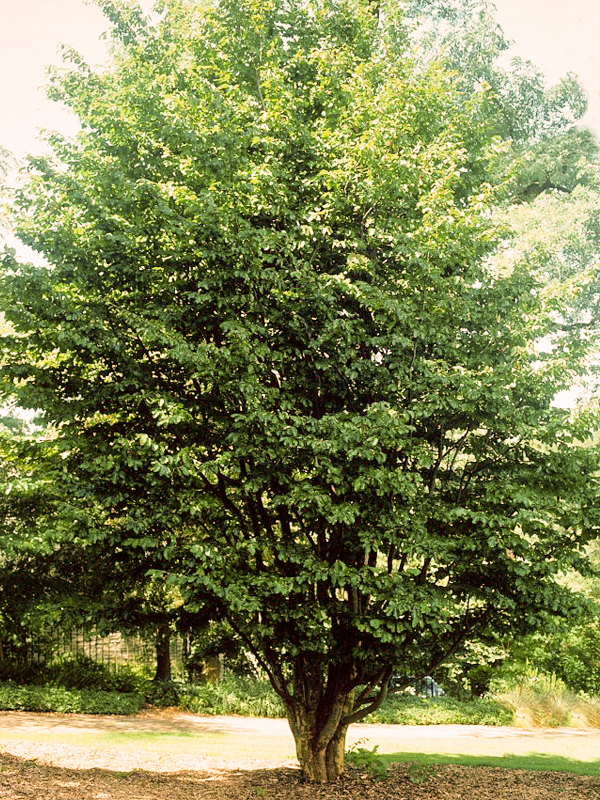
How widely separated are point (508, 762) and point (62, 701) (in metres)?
7.97

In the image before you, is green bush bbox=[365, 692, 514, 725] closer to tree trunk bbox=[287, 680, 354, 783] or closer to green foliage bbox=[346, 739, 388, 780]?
green foliage bbox=[346, 739, 388, 780]

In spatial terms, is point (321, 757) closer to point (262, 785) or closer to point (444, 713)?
point (262, 785)

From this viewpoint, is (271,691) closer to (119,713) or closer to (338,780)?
(119,713)

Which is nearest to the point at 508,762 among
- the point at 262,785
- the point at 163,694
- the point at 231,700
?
the point at 262,785

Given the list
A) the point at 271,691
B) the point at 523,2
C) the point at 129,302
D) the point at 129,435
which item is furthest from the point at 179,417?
the point at 523,2

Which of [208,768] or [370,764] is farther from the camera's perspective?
[208,768]

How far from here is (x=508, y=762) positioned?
10211mm

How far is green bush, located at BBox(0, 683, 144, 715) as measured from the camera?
43.8 feet

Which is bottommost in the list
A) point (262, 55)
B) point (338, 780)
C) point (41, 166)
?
point (338, 780)

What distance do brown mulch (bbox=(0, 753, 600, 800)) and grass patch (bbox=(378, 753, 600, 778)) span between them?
63 cm

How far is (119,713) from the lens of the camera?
14.0 m

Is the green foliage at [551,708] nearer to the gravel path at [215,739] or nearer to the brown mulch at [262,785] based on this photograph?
the gravel path at [215,739]

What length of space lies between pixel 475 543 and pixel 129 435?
3419mm

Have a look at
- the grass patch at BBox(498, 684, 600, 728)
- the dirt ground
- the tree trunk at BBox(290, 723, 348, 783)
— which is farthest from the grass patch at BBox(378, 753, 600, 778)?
the grass patch at BBox(498, 684, 600, 728)
